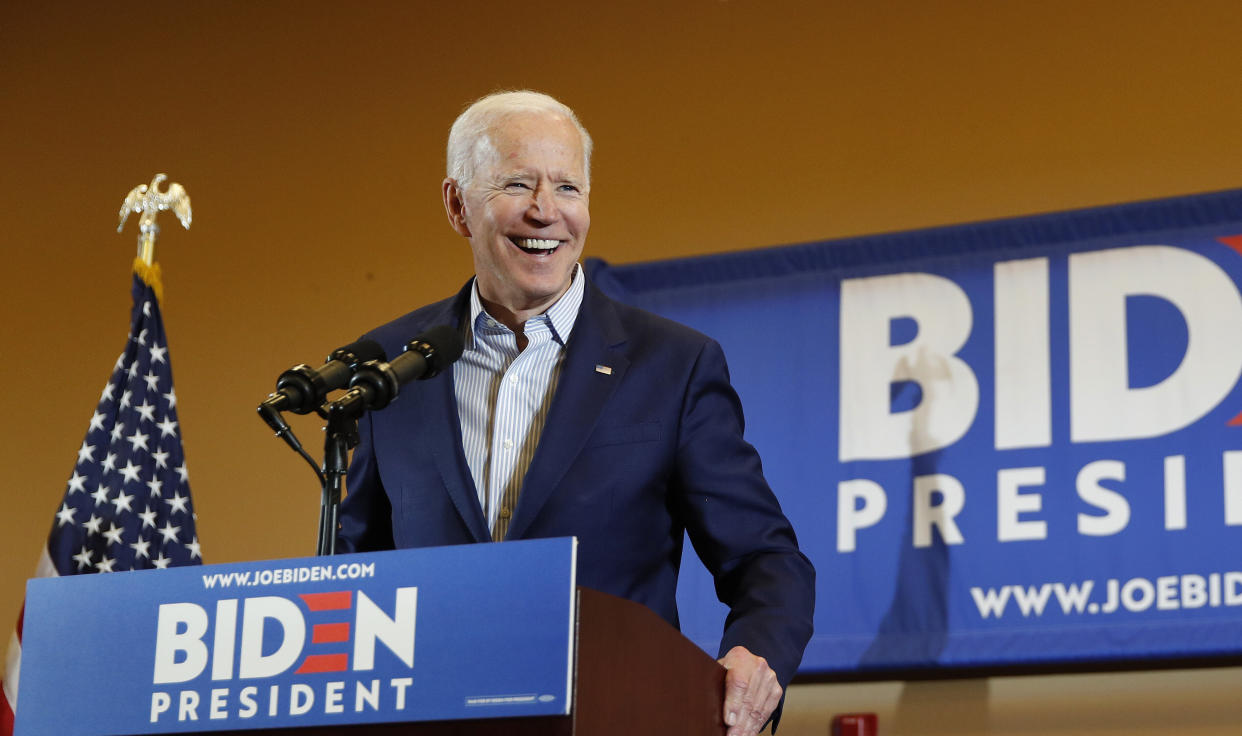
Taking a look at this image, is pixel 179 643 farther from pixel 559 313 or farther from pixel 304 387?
pixel 559 313

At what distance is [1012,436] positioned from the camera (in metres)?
3.98

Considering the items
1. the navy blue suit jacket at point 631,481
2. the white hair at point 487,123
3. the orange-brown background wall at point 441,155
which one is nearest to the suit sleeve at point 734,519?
the navy blue suit jacket at point 631,481

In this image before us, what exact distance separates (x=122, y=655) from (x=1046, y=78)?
3.50 meters

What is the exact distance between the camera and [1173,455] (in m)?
3.81

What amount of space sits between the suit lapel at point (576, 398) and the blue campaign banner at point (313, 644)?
50cm

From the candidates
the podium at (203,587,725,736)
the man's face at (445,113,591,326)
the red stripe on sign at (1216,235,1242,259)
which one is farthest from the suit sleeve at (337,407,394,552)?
the red stripe on sign at (1216,235,1242,259)

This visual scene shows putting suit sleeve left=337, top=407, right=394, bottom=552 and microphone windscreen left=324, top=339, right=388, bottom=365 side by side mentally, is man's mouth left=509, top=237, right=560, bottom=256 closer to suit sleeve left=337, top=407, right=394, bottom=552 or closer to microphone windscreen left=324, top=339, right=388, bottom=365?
suit sleeve left=337, top=407, right=394, bottom=552

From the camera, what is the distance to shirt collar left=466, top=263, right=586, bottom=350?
2.22m

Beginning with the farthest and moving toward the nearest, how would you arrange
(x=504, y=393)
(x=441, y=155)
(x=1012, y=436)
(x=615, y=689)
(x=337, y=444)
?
(x=441, y=155), (x=1012, y=436), (x=504, y=393), (x=337, y=444), (x=615, y=689)

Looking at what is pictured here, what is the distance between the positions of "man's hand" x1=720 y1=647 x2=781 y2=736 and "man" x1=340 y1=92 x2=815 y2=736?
0.05 metres

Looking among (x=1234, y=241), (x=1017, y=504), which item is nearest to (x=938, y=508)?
(x=1017, y=504)

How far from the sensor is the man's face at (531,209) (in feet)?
7.19

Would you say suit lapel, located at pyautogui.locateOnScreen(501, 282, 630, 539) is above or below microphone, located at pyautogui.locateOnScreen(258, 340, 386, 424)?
above

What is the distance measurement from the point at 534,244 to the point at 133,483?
2.34m
